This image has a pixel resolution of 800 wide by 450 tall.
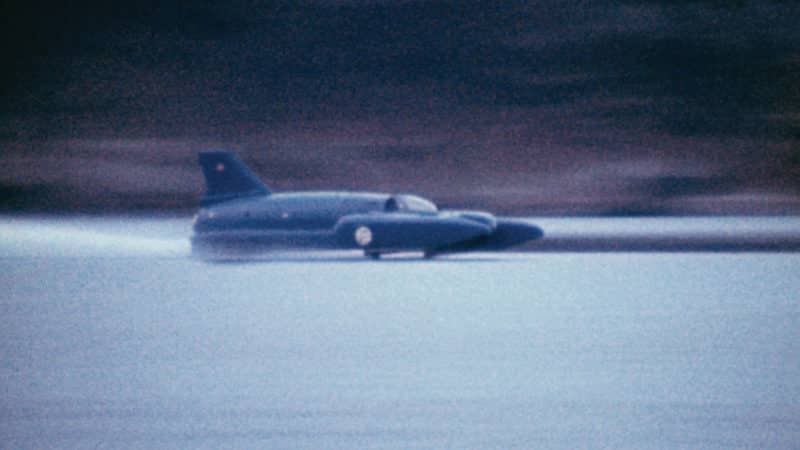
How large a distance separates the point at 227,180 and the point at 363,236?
2.47 meters

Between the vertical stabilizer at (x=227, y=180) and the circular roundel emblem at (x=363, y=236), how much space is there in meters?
1.90

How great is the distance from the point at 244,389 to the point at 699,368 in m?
1.93

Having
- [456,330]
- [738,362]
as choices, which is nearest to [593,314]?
[456,330]

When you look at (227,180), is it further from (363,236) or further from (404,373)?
(404,373)

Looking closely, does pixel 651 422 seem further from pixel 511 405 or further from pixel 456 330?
pixel 456 330

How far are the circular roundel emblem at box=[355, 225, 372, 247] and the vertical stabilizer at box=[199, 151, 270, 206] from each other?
1.90 metres

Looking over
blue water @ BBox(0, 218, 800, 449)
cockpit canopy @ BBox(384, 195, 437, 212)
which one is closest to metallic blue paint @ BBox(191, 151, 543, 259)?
cockpit canopy @ BBox(384, 195, 437, 212)

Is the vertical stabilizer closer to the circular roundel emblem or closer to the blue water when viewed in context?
the circular roundel emblem

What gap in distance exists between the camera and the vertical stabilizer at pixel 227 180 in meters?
13.2

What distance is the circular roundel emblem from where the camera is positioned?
39.0 ft

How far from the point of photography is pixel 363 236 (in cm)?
1191

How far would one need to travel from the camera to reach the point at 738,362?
14.1 feet

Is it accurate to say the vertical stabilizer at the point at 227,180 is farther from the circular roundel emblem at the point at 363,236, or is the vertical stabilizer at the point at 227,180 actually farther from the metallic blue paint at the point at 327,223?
the circular roundel emblem at the point at 363,236

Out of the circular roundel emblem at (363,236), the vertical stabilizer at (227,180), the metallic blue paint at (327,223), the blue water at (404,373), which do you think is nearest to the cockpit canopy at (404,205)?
the metallic blue paint at (327,223)
